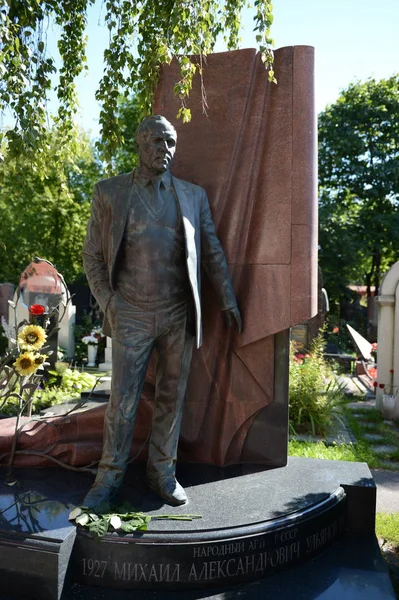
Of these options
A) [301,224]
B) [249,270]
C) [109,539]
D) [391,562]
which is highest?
[301,224]

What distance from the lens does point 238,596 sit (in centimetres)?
314

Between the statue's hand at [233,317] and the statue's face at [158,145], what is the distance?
1120mm

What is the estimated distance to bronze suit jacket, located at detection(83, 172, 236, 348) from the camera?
3.73 metres

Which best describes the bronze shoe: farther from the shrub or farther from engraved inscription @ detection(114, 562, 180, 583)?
the shrub

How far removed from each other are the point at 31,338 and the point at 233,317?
1620mm

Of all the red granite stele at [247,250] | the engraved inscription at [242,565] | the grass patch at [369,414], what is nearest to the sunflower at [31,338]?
the red granite stele at [247,250]

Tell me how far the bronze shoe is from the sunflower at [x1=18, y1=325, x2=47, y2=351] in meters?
1.43

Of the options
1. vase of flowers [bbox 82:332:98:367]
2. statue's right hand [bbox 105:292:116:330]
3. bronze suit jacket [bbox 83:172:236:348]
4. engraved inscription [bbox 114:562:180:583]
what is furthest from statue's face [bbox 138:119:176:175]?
vase of flowers [bbox 82:332:98:367]

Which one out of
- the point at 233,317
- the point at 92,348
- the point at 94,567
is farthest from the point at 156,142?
the point at 92,348

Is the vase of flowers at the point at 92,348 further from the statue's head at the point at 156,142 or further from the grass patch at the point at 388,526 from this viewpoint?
the statue's head at the point at 156,142

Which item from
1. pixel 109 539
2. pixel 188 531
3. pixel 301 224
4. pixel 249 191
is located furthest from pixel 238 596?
pixel 249 191

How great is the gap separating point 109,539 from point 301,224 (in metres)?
2.48

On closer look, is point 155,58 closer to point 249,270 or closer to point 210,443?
point 249,270

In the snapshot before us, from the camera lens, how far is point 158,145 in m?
3.61
